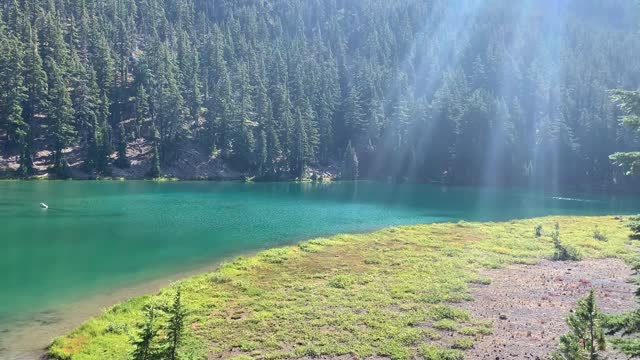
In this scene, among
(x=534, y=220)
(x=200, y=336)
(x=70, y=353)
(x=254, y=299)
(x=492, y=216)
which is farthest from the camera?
(x=492, y=216)

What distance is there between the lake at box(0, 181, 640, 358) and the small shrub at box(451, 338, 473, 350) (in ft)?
58.6

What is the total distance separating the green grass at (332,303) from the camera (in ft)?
65.4

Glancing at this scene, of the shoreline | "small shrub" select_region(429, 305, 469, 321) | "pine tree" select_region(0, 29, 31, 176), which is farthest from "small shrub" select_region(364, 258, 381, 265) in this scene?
"pine tree" select_region(0, 29, 31, 176)

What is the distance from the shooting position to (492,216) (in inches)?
2746

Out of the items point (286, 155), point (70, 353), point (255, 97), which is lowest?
point (70, 353)

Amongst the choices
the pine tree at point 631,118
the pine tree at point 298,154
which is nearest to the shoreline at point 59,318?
the pine tree at point 631,118

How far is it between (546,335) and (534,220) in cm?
4415

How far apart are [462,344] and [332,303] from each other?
24.7 ft

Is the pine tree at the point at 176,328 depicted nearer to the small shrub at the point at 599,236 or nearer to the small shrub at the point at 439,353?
the small shrub at the point at 439,353

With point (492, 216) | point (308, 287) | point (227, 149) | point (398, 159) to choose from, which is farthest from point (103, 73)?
point (308, 287)

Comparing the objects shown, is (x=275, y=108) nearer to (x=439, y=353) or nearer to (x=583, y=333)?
(x=439, y=353)

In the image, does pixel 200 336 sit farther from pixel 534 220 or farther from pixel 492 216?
pixel 492 216

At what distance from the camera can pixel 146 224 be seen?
172 ft

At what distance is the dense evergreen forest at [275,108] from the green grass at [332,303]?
90.0m
